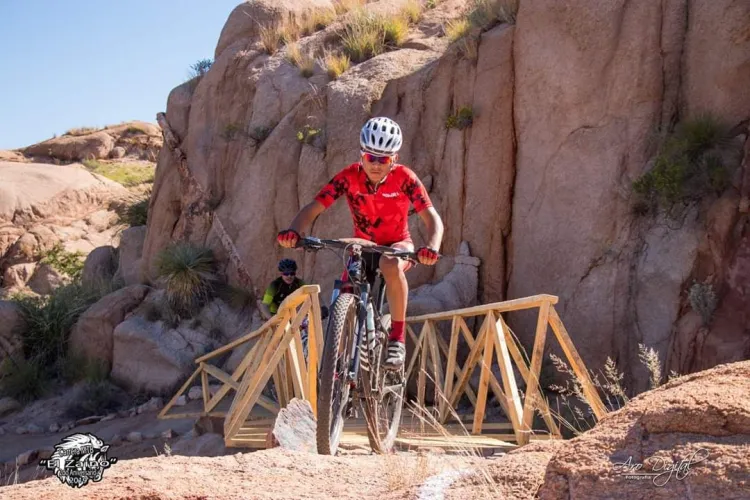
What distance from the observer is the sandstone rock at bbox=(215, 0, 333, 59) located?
19.2 meters

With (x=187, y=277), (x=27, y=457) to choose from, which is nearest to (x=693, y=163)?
(x=187, y=277)

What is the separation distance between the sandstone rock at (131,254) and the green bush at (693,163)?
13.1m

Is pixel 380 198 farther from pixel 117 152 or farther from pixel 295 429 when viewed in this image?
pixel 117 152

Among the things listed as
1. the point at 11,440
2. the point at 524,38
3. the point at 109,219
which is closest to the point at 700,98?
the point at 524,38

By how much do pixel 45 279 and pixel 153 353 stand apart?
445 inches

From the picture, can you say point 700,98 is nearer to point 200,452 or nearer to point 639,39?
point 639,39

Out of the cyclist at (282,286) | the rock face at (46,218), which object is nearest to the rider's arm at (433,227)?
the cyclist at (282,286)

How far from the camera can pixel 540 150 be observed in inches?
490

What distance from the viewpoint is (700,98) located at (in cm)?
1105

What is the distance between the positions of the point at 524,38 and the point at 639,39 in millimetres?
1969

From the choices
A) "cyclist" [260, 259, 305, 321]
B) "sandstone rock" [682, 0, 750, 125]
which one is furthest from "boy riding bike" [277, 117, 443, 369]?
"sandstone rock" [682, 0, 750, 125]

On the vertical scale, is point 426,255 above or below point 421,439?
above

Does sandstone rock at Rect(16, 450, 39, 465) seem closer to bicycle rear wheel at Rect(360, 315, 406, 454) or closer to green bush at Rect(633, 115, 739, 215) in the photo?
bicycle rear wheel at Rect(360, 315, 406, 454)

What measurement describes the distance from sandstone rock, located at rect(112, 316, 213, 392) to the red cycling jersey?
32.1 feet
